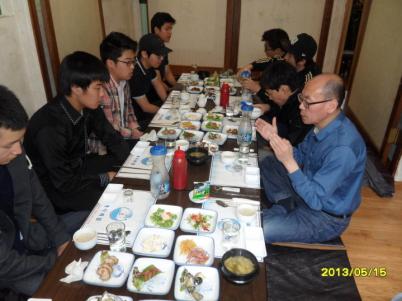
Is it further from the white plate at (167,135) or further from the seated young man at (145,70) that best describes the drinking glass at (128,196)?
the seated young man at (145,70)

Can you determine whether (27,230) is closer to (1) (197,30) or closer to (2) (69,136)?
(2) (69,136)

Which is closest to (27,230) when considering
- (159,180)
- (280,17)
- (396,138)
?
(159,180)

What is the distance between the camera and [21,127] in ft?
4.55

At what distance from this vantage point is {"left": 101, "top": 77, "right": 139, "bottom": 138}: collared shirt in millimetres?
2875

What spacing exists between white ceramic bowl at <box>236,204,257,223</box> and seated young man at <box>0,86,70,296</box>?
936mm

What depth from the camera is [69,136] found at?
2.12 meters

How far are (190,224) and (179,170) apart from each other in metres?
0.35

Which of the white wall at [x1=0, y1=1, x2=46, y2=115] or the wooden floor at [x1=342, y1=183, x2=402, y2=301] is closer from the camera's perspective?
the wooden floor at [x1=342, y1=183, x2=402, y2=301]

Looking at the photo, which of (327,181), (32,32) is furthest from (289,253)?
(32,32)

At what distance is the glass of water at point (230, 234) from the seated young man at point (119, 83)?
1552 mm

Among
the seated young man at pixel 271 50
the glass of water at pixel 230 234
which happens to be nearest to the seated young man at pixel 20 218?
the glass of water at pixel 230 234

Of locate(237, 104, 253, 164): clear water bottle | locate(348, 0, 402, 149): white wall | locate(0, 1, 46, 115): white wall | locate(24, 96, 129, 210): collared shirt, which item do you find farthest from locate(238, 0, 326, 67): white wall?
locate(24, 96, 129, 210): collared shirt

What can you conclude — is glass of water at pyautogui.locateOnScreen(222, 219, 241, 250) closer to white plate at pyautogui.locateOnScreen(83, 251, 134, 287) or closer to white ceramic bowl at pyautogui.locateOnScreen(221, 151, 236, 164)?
white plate at pyautogui.locateOnScreen(83, 251, 134, 287)

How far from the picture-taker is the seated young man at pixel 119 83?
271 centimetres
